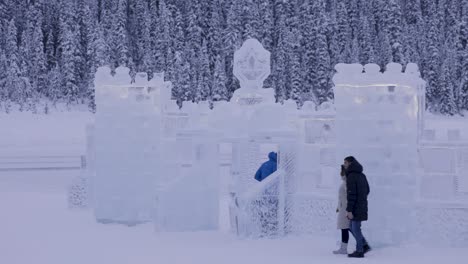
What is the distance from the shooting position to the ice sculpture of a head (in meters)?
12.5

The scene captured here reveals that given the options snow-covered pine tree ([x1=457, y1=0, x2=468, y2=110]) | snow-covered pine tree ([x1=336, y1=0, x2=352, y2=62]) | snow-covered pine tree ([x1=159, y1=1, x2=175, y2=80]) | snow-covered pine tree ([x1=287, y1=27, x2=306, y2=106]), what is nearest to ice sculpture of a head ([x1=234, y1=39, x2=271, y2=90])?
snow-covered pine tree ([x1=287, y1=27, x2=306, y2=106])

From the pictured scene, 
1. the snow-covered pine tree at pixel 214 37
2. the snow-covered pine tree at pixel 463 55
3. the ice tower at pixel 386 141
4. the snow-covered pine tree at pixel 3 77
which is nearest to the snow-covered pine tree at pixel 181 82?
the snow-covered pine tree at pixel 214 37

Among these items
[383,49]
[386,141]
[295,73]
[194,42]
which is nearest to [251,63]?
[386,141]

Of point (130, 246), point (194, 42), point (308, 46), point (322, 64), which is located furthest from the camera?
point (308, 46)

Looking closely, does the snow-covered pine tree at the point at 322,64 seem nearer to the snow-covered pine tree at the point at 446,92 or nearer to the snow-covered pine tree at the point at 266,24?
the snow-covered pine tree at the point at 266,24

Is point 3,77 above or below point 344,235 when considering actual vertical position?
above

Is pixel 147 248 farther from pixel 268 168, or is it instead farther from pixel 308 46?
pixel 308 46

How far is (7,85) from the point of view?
161ft

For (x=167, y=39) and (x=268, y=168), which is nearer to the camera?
(x=268, y=168)

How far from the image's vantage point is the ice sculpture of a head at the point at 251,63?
12477 millimetres

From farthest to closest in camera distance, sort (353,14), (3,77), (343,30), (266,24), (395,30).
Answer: (353,14)
(395,30)
(343,30)
(266,24)
(3,77)

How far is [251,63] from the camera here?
41.4 ft

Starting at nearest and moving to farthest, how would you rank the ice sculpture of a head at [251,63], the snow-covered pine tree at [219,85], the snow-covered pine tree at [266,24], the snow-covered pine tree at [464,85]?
the ice sculpture of a head at [251,63] < the snow-covered pine tree at [219,85] < the snow-covered pine tree at [464,85] < the snow-covered pine tree at [266,24]

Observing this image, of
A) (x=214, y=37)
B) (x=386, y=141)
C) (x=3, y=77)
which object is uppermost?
(x=214, y=37)
